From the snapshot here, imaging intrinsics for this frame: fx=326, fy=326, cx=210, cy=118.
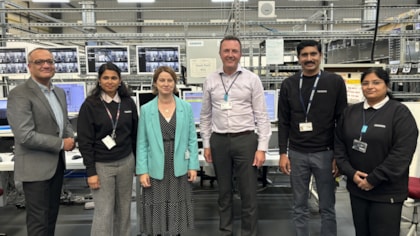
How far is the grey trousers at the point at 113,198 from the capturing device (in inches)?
76.5

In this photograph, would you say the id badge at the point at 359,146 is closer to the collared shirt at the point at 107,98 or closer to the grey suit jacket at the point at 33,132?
the collared shirt at the point at 107,98

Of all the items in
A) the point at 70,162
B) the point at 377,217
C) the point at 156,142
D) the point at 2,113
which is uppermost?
the point at 2,113

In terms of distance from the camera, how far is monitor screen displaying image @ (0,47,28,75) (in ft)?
10.4

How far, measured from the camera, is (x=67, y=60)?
128 inches

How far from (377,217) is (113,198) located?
1495mm

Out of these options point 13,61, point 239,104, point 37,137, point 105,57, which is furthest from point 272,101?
point 13,61

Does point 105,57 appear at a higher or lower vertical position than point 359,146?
higher

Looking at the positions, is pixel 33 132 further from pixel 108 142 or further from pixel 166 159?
pixel 166 159

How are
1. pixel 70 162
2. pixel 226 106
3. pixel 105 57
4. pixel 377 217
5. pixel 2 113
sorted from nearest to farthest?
pixel 377 217, pixel 226 106, pixel 70 162, pixel 2 113, pixel 105 57

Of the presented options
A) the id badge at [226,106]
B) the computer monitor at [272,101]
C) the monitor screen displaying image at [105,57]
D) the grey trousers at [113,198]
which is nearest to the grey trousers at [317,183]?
the id badge at [226,106]

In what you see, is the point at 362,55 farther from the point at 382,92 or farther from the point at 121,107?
the point at 121,107

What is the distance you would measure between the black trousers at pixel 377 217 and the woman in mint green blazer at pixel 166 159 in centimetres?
101

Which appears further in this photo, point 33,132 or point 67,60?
point 67,60

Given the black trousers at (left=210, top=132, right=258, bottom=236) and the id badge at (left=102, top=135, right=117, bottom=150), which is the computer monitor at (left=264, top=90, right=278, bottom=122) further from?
the id badge at (left=102, top=135, right=117, bottom=150)
